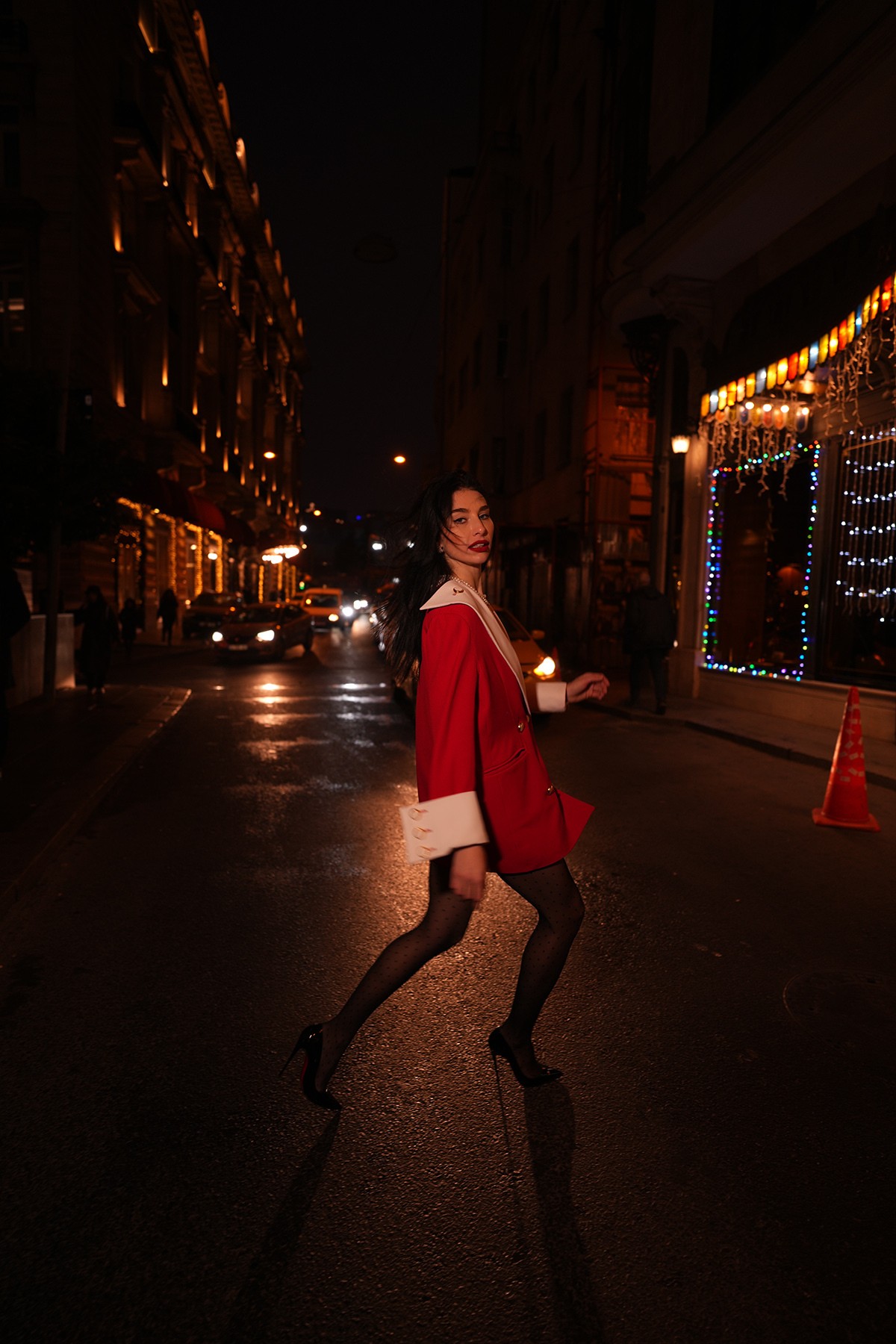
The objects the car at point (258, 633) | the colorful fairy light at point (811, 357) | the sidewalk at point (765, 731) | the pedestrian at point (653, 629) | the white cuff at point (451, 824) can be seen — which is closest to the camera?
the white cuff at point (451, 824)

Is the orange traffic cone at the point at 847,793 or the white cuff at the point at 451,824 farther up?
the white cuff at the point at 451,824

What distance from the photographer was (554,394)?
25.4 meters

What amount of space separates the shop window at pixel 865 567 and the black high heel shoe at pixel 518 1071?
9.78m

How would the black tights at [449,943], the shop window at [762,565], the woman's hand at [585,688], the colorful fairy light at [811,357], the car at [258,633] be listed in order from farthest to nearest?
the car at [258,633] < the shop window at [762,565] < the colorful fairy light at [811,357] < the woman's hand at [585,688] < the black tights at [449,943]

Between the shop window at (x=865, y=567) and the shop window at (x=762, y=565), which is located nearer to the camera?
the shop window at (x=865, y=567)

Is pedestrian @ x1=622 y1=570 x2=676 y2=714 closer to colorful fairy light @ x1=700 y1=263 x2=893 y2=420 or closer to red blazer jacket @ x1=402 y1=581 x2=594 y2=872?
colorful fairy light @ x1=700 y1=263 x2=893 y2=420

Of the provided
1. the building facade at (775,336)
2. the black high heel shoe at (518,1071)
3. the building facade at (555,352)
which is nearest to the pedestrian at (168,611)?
the building facade at (555,352)

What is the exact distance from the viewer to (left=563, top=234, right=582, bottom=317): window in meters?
24.2

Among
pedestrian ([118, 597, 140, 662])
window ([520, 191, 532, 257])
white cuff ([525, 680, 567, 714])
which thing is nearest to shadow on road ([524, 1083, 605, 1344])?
white cuff ([525, 680, 567, 714])

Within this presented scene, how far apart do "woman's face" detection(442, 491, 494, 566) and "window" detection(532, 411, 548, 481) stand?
2489cm

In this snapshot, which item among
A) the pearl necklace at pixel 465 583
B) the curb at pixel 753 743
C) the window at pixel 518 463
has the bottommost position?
the curb at pixel 753 743

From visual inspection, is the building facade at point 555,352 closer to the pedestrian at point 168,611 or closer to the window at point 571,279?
the window at point 571,279

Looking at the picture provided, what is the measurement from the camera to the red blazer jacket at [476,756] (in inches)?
100

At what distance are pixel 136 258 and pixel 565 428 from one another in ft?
49.3
